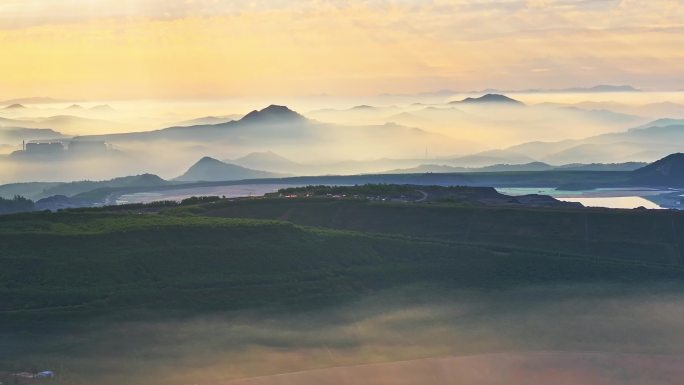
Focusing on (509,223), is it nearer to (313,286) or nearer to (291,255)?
(291,255)

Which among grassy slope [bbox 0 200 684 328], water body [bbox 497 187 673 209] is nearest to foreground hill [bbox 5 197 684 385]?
grassy slope [bbox 0 200 684 328]

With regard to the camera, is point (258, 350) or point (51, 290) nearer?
point (258, 350)

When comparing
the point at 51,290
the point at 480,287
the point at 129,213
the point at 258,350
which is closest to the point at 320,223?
the point at 129,213

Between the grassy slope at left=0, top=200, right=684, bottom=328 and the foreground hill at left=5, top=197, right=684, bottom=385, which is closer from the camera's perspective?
the foreground hill at left=5, top=197, right=684, bottom=385

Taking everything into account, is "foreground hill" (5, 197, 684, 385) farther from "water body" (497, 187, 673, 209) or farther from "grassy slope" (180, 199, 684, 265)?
"water body" (497, 187, 673, 209)

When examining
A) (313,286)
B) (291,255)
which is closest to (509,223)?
(291,255)

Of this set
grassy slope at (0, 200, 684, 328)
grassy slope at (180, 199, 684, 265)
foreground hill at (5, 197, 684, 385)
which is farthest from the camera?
grassy slope at (180, 199, 684, 265)

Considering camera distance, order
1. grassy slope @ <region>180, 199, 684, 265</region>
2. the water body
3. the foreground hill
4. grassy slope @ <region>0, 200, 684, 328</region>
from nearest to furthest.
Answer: the foreground hill → grassy slope @ <region>0, 200, 684, 328</region> → grassy slope @ <region>180, 199, 684, 265</region> → the water body

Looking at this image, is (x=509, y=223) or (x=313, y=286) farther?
(x=509, y=223)

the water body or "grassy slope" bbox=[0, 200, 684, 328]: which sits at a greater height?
the water body

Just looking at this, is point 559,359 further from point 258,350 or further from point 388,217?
point 388,217

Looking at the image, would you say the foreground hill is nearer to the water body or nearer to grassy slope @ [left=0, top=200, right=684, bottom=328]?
grassy slope @ [left=0, top=200, right=684, bottom=328]
